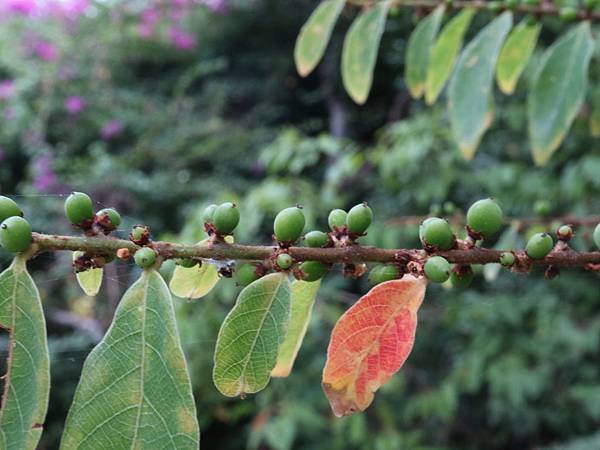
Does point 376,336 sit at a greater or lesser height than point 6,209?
lesser

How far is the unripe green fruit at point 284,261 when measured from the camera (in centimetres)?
47

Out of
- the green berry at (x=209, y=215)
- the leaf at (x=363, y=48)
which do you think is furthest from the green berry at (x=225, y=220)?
the leaf at (x=363, y=48)

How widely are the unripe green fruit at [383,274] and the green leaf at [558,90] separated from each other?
0.63 metres

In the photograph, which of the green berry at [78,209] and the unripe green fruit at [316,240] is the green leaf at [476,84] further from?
the green berry at [78,209]

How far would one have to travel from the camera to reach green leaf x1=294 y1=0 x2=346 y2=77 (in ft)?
3.72

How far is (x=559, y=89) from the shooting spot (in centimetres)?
106

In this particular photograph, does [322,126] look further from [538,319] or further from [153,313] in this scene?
[153,313]

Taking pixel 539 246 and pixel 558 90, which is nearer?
pixel 539 246

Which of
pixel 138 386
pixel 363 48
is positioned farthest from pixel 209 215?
pixel 363 48

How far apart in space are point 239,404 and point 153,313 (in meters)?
2.52

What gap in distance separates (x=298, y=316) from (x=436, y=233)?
0.53 ft

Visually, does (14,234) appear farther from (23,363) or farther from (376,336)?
(376,336)

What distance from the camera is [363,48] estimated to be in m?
1.13

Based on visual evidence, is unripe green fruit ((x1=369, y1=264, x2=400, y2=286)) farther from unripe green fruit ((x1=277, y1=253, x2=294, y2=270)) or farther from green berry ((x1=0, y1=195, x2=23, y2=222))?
green berry ((x1=0, y1=195, x2=23, y2=222))
